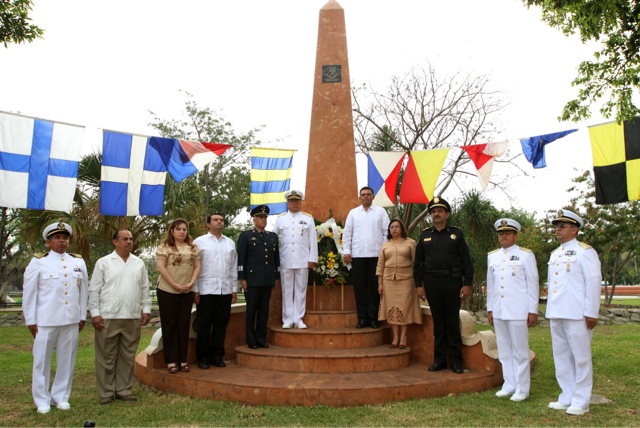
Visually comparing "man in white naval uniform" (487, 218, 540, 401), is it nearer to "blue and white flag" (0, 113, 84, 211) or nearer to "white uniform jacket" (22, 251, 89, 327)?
"white uniform jacket" (22, 251, 89, 327)

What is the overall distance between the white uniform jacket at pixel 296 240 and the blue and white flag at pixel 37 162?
8.39ft

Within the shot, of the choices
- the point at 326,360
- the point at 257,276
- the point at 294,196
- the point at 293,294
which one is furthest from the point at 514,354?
the point at 294,196

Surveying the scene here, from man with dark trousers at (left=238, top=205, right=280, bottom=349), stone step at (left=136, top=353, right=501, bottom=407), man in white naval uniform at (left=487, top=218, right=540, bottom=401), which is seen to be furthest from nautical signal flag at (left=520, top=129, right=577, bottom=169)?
man with dark trousers at (left=238, top=205, right=280, bottom=349)

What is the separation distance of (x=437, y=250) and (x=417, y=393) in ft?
4.73

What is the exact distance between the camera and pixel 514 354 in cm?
511

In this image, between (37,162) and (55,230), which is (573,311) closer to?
(55,230)

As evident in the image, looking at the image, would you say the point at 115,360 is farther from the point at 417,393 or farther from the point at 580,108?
the point at 580,108

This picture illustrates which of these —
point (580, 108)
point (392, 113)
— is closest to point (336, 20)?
point (580, 108)

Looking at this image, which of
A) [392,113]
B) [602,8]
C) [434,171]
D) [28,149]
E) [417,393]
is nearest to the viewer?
[417,393]

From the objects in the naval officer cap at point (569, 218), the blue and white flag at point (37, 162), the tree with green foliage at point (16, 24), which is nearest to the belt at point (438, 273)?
the naval officer cap at point (569, 218)

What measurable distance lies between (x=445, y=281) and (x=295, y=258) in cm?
170

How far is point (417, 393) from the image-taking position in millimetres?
4898

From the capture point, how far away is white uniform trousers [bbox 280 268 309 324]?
631 cm

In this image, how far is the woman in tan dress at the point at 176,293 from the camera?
541cm
